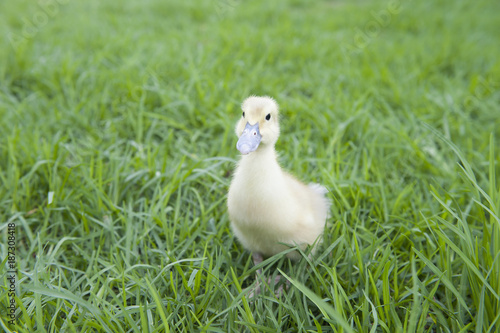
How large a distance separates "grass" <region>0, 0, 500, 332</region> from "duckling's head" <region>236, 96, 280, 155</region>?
539 mm

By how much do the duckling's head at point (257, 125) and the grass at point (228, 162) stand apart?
0.54 meters

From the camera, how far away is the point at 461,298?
1584 millimetres

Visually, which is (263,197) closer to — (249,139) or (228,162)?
(249,139)

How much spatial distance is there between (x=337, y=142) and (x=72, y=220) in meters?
1.84

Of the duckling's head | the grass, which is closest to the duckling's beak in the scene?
the duckling's head

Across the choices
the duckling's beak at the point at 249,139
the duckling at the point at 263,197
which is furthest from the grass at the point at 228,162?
the duckling's beak at the point at 249,139

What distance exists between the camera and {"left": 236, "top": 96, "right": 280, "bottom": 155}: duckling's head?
1745mm

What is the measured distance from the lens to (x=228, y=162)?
2.81 m

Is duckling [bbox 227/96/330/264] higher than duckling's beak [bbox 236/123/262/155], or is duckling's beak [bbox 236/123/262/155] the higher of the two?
duckling's beak [bbox 236/123/262/155]

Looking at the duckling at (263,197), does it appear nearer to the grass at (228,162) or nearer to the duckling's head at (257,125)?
the duckling's head at (257,125)

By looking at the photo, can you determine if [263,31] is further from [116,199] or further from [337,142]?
[116,199]

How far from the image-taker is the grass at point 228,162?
5.68ft

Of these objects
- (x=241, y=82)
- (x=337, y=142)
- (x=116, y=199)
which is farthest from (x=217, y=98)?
(x=116, y=199)

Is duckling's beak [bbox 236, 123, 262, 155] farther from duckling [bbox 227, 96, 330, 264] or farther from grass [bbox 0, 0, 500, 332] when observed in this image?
grass [bbox 0, 0, 500, 332]
